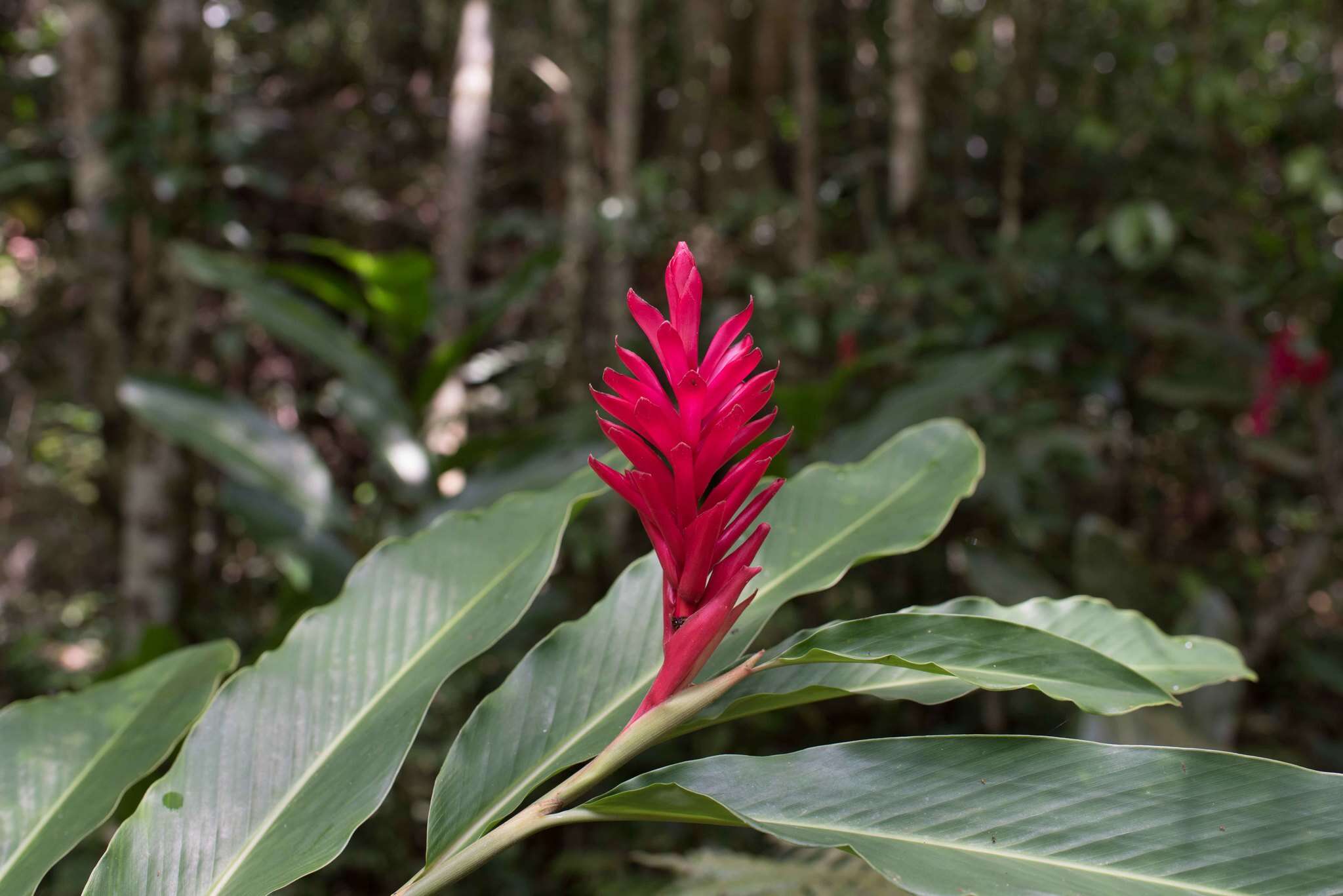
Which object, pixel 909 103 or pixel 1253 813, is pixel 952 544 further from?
pixel 1253 813

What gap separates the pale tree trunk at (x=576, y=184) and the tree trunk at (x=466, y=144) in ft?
0.86

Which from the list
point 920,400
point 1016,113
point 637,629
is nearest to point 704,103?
point 1016,113

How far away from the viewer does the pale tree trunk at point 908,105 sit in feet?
10.4

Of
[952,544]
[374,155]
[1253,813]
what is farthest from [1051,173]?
[1253,813]

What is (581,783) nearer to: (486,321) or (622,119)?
(486,321)

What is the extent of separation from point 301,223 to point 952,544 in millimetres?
3372

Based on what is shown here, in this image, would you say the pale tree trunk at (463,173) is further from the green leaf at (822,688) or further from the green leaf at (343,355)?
the green leaf at (822,688)

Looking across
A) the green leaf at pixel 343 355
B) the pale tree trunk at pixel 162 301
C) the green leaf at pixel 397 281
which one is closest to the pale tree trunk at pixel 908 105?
the green leaf at pixel 397 281

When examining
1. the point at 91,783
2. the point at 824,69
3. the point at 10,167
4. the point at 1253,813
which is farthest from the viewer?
the point at 824,69

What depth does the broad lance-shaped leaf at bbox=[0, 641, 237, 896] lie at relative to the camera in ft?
2.32

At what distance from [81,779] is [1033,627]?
0.77 m

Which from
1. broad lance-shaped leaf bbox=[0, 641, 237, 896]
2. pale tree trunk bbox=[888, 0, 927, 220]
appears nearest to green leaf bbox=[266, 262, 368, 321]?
broad lance-shaped leaf bbox=[0, 641, 237, 896]

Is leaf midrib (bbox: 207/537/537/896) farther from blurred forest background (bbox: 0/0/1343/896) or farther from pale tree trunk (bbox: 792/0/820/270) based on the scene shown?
pale tree trunk (bbox: 792/0/820/270)

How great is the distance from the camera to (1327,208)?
2883 mm
